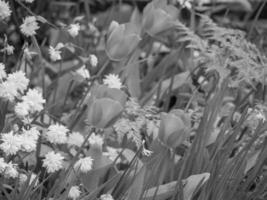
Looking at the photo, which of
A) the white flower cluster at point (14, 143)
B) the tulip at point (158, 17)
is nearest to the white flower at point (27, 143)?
the white flower cluster at point (14, 143)

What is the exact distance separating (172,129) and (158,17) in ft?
0.98

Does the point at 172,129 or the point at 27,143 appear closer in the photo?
the point at 27,143

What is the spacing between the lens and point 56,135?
36.9 inches

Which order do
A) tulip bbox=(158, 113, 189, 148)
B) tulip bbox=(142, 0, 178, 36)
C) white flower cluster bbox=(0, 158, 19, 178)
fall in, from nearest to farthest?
1. white flower cluster bbox=(0, 158, 19, 178)
2. tulip bbox=(158, 113, 189, 148)
3. tulip bbox=(142, 0, 178, 36)

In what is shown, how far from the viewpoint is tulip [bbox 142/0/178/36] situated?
1185 millimetres

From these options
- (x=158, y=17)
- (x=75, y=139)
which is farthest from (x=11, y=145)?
(x=158, y=17)

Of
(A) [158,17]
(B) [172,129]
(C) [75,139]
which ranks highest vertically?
(A) [158,17]

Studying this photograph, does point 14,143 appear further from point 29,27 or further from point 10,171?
point 29,27

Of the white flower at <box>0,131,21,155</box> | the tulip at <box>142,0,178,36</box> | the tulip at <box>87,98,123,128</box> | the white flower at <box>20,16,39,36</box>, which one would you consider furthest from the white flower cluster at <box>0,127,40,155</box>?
the tulip at <box>142,0,178,36</box>

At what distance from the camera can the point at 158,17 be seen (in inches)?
46.7

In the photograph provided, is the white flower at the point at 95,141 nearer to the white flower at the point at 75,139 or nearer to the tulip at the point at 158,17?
the white flower at the point at 75,139

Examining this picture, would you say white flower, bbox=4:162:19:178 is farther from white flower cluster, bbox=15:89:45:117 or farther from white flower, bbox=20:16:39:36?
white flower, bbox=20:16:39:36

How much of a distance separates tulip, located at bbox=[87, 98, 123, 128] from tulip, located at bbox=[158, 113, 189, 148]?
0.31 ft

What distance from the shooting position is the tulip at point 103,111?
0.92 m
